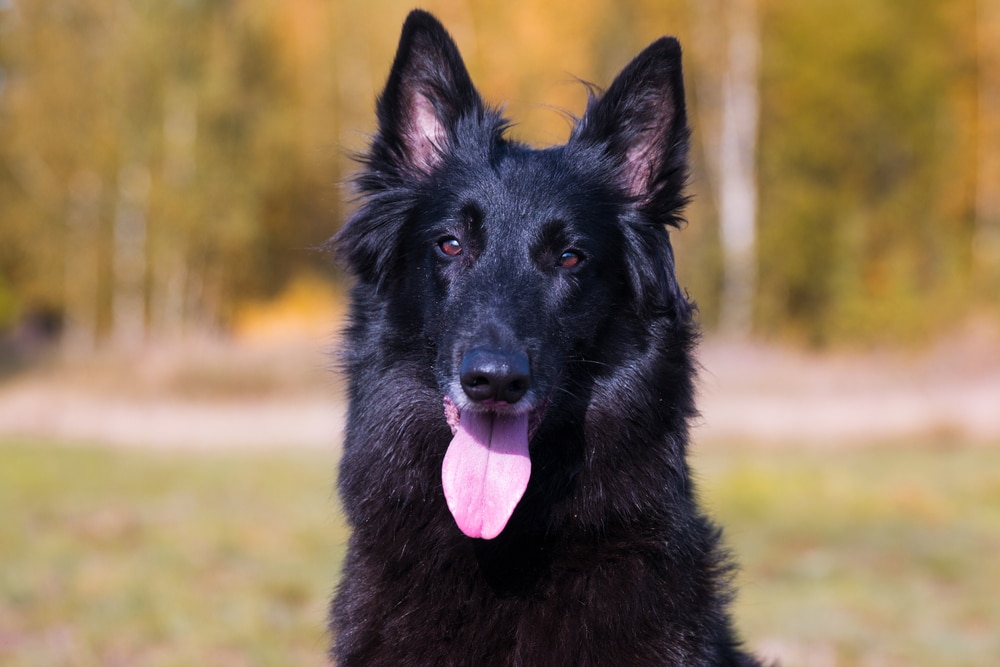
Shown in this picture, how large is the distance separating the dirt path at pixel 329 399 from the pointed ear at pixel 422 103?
11.1 metres

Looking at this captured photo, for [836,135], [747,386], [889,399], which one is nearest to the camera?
[889,399]

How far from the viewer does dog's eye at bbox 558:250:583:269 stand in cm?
369

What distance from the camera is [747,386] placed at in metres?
18.3

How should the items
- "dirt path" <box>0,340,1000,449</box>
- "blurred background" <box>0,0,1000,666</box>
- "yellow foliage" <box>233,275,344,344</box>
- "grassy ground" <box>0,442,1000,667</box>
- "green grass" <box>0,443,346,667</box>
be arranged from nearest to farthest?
"green grass" <box>0,443,346,667</box>
"grassy ground" <box>0,442,1000,667</box>
"blurred background" <box>0,0,1000,666</box>
"dirt path" <box>0,340,1000,449</box>
"yellow foliage" <box>233,275,344,344</box>

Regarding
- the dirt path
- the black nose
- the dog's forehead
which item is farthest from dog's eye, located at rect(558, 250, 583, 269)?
the dirt path

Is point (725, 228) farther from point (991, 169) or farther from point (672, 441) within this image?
point (672, 441)

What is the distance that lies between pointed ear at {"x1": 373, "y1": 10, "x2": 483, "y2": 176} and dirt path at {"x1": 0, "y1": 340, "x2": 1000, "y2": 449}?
1108cm

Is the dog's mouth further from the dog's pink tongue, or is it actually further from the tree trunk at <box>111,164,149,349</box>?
the tree trunk at <box>111,164,149,349</box>

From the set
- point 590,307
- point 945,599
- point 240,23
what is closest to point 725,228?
point 240,23

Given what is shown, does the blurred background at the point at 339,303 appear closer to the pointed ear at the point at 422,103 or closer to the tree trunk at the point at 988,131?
the tree trunk at the point at 988,131

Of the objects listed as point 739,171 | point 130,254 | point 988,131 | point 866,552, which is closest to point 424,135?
point 866,552

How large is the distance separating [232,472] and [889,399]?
10702 millimetres

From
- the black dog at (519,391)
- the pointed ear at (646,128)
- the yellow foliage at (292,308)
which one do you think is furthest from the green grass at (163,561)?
the yellow foliage at (292,308)

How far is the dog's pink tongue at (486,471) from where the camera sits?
3.24m
